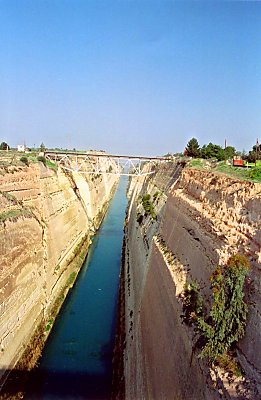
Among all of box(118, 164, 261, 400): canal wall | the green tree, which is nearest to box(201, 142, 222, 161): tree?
the green tree

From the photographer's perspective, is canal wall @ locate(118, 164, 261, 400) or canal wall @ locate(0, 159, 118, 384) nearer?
canal wall @ locate(118, 164, 261, 400)

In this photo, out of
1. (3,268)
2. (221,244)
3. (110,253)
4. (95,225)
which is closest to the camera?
(221,244)

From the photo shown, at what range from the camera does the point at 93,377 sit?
11211 millimetres

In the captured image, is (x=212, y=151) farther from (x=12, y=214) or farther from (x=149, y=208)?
(x=12, y=214)

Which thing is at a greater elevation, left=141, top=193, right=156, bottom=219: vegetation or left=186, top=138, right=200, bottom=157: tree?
left=186, top=138, right=200, bottom=157: tree

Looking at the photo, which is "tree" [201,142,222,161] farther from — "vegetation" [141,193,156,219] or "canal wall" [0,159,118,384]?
"canal wall" [0,159,118,384]

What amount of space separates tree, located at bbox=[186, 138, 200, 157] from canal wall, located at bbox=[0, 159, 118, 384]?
8116 mm

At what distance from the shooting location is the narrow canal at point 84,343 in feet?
35.5

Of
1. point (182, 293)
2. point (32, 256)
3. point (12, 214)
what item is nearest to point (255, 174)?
point (182, 293)

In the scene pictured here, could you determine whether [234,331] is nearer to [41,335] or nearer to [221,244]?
[221,244]

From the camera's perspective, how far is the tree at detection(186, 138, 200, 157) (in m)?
26.3

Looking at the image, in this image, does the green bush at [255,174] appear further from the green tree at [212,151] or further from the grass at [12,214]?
the green tree at [212,151]

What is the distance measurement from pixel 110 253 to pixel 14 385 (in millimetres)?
13780

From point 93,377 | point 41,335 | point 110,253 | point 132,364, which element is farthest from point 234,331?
point 110,253
